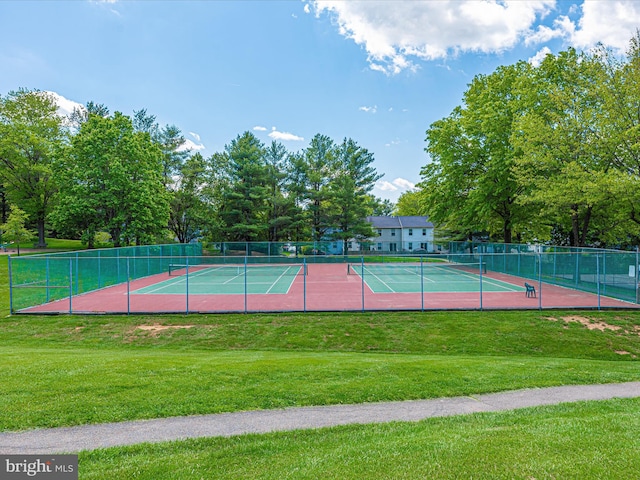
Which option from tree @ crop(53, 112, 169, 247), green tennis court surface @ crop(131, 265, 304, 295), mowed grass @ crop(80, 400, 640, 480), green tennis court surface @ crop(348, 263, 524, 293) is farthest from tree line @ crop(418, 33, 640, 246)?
tree @ crop(53, 112, 169, 247)

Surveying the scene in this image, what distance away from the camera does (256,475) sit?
157 inches

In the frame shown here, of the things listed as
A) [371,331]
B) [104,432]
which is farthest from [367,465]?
[371,331]

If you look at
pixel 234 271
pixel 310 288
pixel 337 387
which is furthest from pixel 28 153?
pixel 337 387

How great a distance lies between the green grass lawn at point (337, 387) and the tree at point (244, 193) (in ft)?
109

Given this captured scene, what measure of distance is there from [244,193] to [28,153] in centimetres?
2590

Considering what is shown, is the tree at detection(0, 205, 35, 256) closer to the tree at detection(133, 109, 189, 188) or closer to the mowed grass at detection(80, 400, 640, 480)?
the tree at detection(133, 109, 189, 188)

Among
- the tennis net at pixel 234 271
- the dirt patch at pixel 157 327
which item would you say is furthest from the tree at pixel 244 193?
the dirt patch at pixel 157 327

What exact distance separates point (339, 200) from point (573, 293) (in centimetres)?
3110

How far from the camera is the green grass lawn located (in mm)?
4160

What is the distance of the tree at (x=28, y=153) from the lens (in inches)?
1736

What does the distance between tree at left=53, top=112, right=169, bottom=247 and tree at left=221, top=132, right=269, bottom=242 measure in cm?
995

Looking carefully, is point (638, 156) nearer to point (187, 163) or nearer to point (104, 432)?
point (104, 432)

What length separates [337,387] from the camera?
7328 millimetres

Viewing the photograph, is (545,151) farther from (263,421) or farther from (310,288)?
(263,421)
